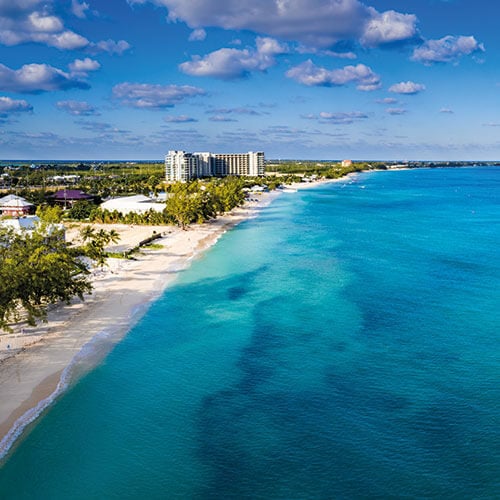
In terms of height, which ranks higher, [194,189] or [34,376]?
[194,189]

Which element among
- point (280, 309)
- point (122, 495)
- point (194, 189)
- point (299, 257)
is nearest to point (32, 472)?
point (122, 495)

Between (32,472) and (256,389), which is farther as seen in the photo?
(256,389)

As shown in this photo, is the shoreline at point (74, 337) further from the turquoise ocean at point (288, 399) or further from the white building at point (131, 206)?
the white building at point (131, 206)

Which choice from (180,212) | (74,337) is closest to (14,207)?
(180,212)

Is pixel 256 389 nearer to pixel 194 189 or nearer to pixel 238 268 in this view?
pixel 238 268

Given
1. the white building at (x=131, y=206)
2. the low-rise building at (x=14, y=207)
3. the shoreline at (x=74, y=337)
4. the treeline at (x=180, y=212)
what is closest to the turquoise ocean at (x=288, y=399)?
the shoreline at (x=74, y=337)

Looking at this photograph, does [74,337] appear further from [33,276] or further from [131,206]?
[131,206]

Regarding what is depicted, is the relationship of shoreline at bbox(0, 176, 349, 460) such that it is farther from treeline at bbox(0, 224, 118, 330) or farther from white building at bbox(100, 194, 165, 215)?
white building at bbox(100, 194, 165, 215)
